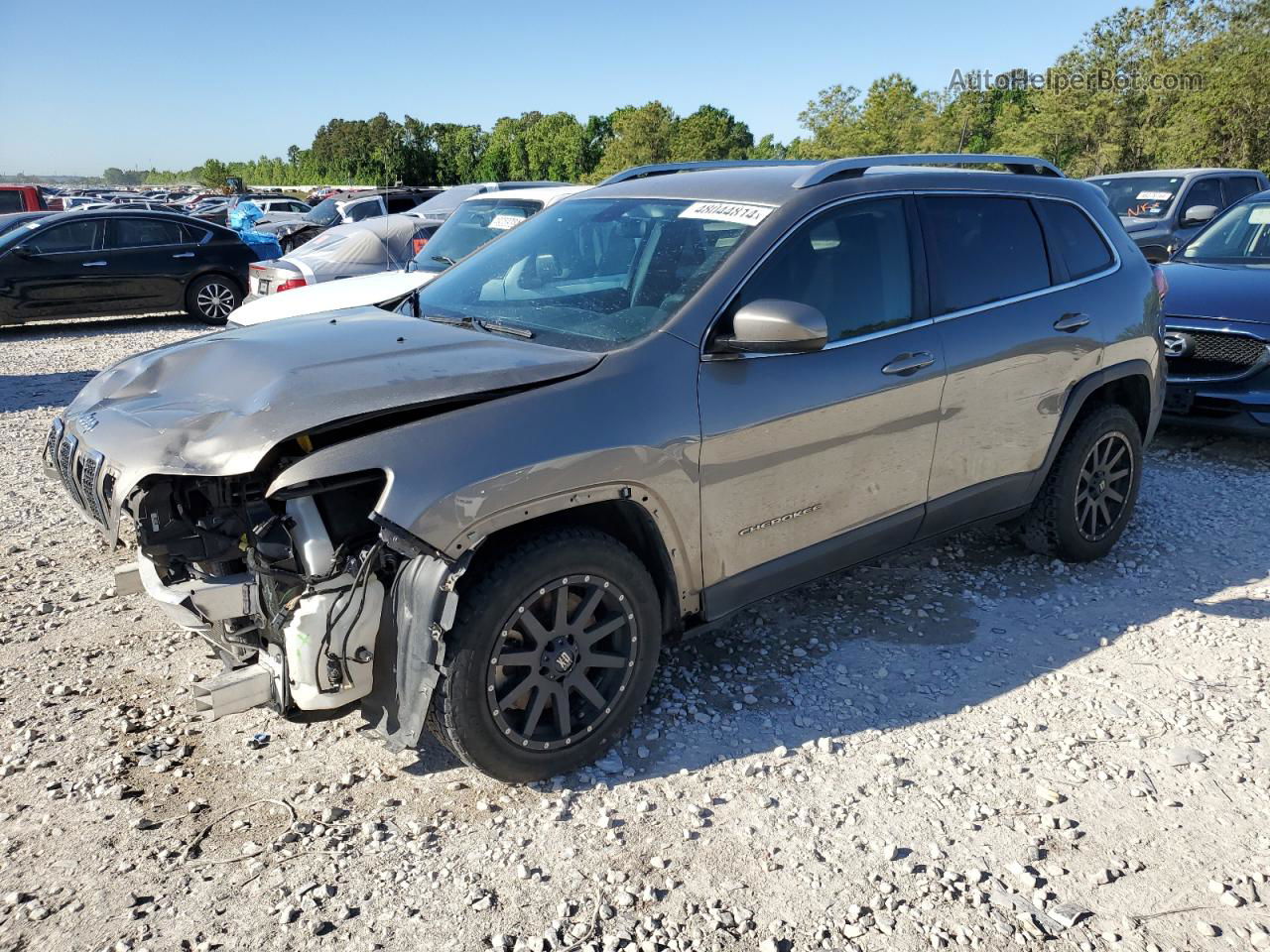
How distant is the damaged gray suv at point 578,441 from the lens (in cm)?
284

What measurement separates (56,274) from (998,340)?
12809 mm

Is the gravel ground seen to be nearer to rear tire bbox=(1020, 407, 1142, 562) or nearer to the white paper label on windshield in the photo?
rear tire bbox=(1020, 407, 1142, 562)

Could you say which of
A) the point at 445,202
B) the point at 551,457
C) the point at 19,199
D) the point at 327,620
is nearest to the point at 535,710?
A: the point at 327,620

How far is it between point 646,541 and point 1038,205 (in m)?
2.73

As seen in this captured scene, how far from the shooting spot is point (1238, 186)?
13.6m

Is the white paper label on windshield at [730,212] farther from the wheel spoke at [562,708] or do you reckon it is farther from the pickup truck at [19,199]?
the pickup truck at [19,199]

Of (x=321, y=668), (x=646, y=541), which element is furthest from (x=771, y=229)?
(x=321, y=668)

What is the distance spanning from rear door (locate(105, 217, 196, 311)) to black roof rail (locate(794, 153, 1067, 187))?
1198cm

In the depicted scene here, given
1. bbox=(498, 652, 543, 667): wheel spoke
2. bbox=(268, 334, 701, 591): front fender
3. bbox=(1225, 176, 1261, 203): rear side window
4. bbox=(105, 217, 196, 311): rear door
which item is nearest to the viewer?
bbox=(268, 334, 701, 591): front fender

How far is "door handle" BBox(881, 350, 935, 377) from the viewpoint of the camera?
12.3 feet

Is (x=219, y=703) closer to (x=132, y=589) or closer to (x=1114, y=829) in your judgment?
(x=132, y=589)

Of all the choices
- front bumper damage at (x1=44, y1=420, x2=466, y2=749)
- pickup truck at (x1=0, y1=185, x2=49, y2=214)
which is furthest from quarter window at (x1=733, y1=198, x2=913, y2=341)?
pickup truck at (x1=0, y1=185, x2=49, y2=214)

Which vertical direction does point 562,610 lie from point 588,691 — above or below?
above

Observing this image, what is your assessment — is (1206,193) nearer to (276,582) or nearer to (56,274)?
(276,582)
